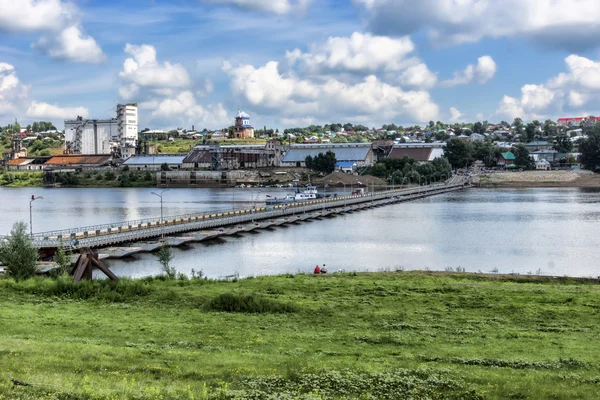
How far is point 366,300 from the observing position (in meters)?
24.6

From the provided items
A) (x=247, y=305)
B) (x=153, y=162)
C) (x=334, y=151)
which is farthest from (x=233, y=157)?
(x=247, y=305)

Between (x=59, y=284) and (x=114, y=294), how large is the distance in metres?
2.63

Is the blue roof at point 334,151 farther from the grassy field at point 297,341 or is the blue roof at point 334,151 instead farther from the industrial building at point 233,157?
the grassy field at point 297,341

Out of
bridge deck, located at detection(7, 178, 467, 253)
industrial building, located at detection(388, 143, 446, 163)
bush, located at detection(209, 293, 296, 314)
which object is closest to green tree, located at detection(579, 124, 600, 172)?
industrial building, located at detection(388, 143, 446, 163)

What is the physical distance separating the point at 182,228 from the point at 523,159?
142807 mm

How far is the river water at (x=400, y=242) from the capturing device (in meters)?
45.4

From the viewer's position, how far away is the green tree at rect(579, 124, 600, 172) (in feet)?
545

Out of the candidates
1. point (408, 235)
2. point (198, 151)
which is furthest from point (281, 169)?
point (408, 235)

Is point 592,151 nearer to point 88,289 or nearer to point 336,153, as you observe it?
point 336,153

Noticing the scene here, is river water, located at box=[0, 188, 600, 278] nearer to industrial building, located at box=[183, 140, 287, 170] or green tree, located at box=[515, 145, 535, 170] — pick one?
green tree, located at box=[515, 145, 535, 170]

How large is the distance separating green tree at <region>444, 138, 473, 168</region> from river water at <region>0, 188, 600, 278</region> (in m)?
87.0

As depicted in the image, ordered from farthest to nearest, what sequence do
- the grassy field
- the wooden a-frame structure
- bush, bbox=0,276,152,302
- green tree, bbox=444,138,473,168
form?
green tree, bbox=444,138,473,168, the wooden a-frame structure, bush, bbox=0,276,152,302, the grassy field

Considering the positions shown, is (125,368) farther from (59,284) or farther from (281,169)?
(281,169)

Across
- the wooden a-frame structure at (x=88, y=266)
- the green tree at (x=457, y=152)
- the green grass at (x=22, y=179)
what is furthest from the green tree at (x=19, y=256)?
the green tree at (x=457, y=152)
